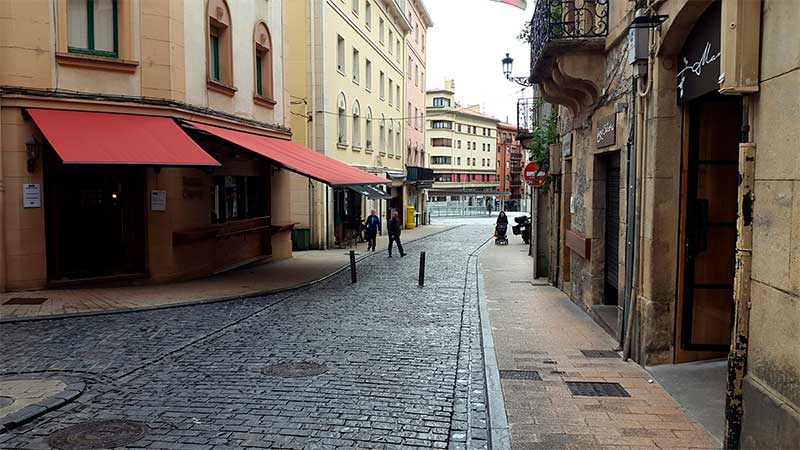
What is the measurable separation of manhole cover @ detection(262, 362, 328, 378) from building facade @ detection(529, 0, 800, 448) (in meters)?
3.62

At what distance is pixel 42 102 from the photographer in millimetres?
12531

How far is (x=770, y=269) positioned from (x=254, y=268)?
1491 cm

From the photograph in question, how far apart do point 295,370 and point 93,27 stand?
31.5ft

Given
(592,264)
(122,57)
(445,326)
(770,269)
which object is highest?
(122,57)

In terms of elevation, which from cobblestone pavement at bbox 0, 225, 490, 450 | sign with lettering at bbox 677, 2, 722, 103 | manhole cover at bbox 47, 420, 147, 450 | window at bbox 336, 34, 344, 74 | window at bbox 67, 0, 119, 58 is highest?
window at bbox 336, 34, 344, 74

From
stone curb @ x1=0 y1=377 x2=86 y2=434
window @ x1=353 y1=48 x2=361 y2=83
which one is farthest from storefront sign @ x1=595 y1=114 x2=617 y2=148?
window @ x1=353 y1=48 x2=361 y2=83

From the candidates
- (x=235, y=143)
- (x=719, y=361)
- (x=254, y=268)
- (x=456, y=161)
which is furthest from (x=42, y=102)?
(x=456, y=161)

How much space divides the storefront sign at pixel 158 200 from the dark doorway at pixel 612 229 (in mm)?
9221

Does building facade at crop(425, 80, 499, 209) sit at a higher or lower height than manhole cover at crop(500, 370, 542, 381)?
higher

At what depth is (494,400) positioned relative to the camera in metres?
6.10

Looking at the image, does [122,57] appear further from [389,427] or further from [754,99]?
[754,99]

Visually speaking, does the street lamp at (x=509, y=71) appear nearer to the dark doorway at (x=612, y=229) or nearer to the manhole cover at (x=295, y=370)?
the dark doorway at (x=612, y=229)

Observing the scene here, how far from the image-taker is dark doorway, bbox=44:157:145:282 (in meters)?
13.0

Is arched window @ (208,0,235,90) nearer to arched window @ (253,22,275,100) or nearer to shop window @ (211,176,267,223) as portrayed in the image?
arched window @ (253,22,275,100)
